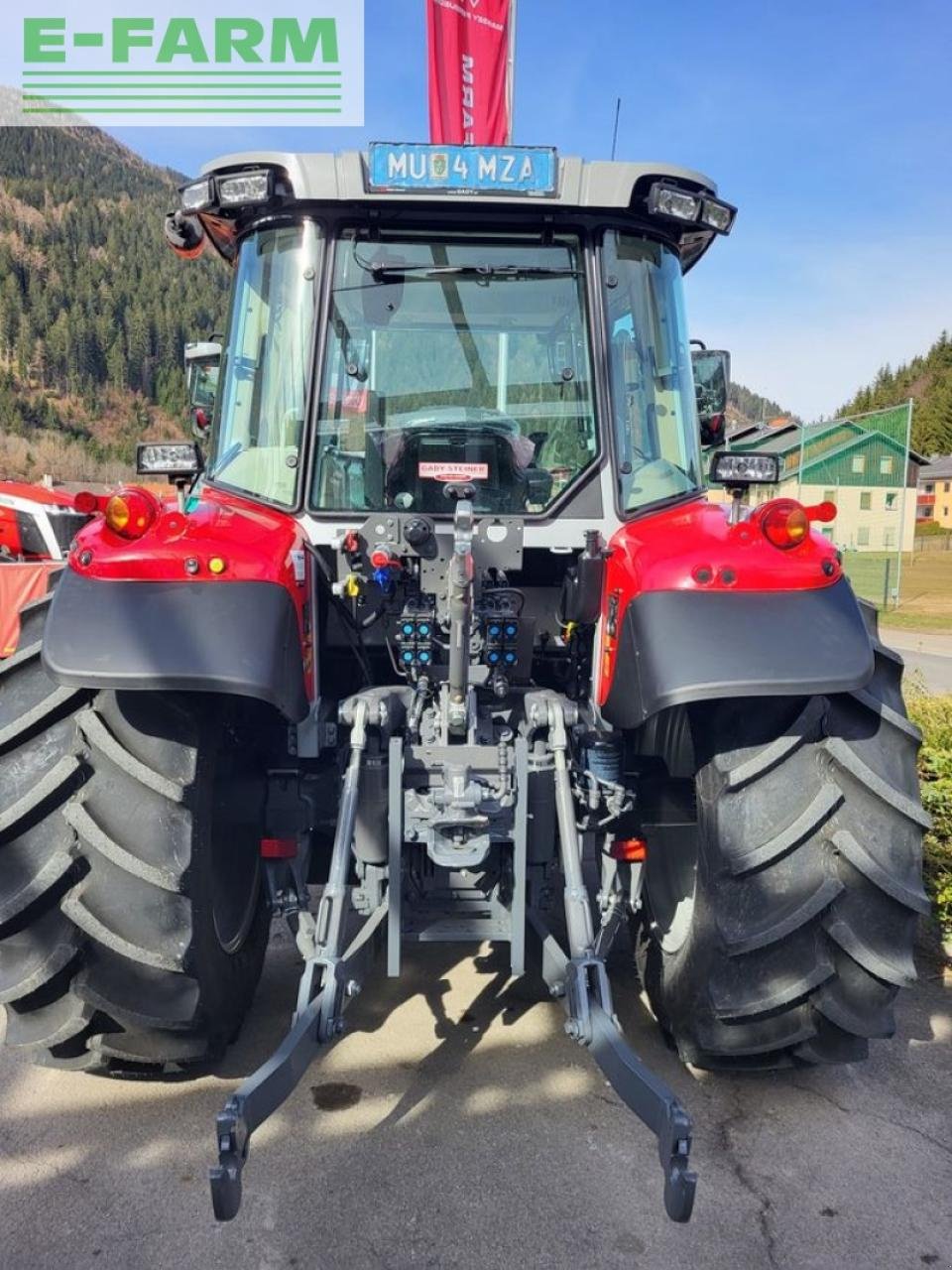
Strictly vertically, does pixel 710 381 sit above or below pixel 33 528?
above

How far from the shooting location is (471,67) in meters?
8.04

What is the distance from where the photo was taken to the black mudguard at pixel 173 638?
2.34 m

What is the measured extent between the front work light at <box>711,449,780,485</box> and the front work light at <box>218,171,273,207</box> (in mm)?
1743

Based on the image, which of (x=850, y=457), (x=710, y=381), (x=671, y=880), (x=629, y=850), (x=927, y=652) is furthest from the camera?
(x=850, y=457)

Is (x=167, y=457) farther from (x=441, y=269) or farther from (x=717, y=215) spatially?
(x=717, y=215)

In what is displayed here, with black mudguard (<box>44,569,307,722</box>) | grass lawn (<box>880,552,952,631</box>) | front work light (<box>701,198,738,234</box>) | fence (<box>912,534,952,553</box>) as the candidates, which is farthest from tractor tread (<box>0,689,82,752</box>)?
fence (<box>912,534,952,553</box>)

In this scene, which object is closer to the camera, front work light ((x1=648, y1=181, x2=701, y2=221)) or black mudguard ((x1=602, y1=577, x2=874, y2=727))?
black mudguard ((x1=602, y1=577, x2=874, y2=727))

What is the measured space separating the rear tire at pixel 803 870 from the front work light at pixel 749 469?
2.99 feet

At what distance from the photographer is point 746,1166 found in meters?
2.65

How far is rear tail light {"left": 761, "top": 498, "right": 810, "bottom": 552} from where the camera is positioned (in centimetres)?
260

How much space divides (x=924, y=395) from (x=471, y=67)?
8315 centimetres

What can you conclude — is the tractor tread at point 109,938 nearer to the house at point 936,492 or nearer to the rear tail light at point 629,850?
the rear tail light at point 629,850


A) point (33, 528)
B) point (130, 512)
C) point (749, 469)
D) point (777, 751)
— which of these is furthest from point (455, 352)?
point (33, 528)

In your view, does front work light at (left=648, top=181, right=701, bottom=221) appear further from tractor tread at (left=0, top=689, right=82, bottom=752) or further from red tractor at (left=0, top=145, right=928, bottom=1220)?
tractor tread at (left=0, top=689, right=82, bottom=752)
